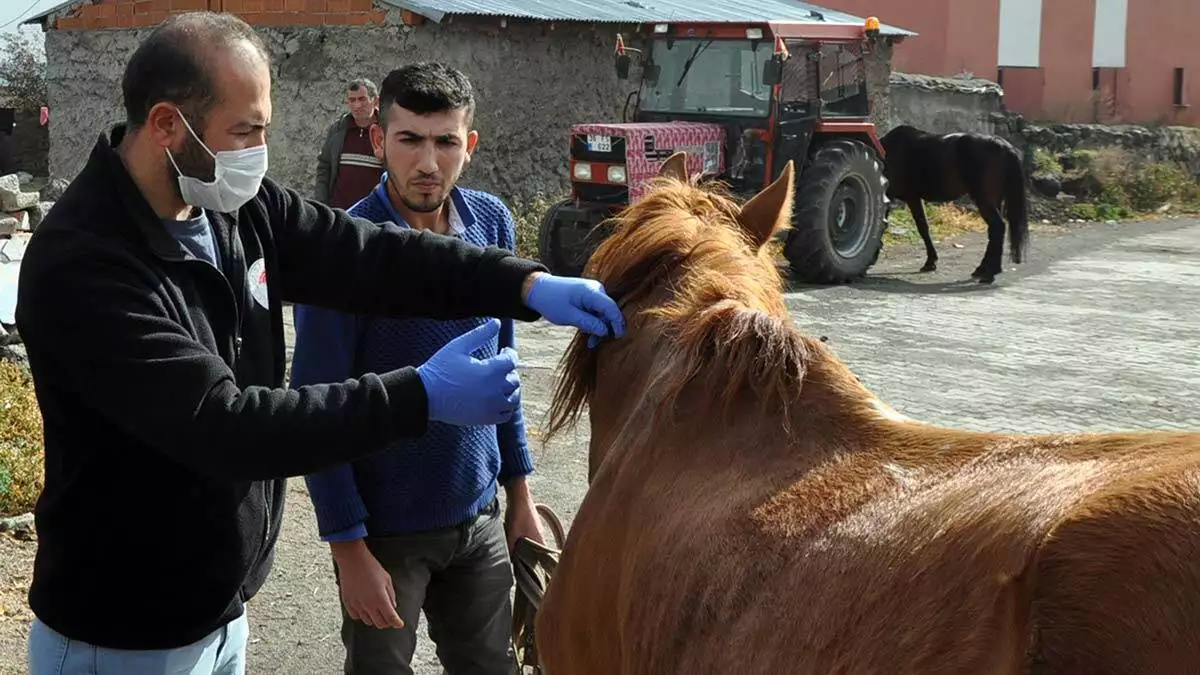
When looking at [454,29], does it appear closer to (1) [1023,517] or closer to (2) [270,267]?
(2) [270,267]

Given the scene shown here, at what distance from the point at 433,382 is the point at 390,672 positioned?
993 millimetres

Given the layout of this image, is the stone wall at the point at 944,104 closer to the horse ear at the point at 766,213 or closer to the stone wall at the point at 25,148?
the stone wall at the point at 25,148

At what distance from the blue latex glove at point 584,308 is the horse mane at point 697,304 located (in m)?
0.04

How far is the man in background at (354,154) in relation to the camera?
27.1 ft

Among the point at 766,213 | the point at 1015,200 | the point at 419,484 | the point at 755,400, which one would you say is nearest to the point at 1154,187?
the point at 1015,200

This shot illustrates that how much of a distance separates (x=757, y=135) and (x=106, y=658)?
1042cm

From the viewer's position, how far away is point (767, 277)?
7.81 ft

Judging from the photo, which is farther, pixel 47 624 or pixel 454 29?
pixel 454 29

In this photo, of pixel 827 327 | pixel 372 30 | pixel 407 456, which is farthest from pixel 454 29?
pixel 407 456

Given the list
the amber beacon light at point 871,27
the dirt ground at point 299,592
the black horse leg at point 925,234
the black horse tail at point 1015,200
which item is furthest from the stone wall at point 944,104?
the dirt ground at point 299,592

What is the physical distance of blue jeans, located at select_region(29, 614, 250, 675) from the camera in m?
2.15

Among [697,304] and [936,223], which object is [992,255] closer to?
[936,223]

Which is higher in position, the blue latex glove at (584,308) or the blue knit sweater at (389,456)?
the blue latex glove at (584,308)

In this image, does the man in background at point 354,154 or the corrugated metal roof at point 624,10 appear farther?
the corrugated metal roof at point 624,10
